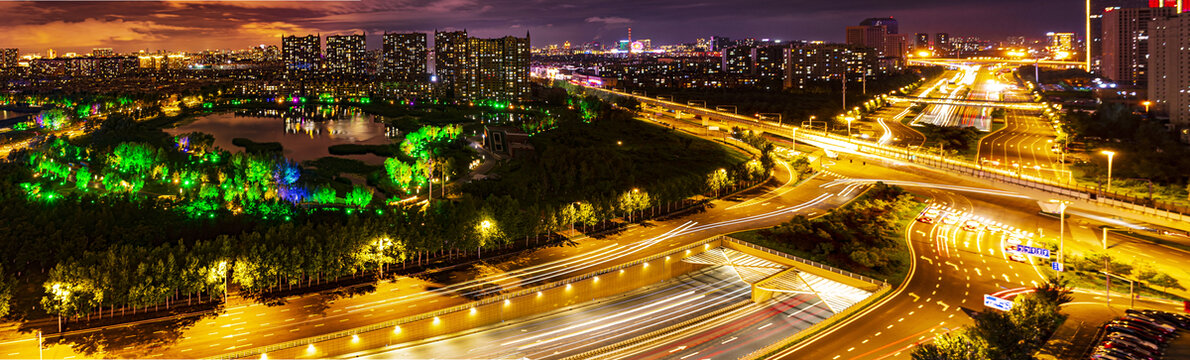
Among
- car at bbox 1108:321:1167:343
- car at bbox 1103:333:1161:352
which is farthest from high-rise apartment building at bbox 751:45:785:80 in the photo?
car at bbox 1103:333:1161:352

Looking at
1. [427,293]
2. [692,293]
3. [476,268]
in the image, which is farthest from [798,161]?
[427,293]

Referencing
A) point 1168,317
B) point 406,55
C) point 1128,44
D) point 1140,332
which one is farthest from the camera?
point 406,55

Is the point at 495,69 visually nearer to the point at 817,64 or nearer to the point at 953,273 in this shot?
the point at 817,64

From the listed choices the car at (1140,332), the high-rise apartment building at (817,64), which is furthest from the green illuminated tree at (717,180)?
the high-rise apartment building at (817,64)

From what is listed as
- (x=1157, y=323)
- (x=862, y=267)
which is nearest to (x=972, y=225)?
(x=862, y=267)

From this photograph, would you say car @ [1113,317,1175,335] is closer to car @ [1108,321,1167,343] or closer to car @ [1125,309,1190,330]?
car @ [1108,321,1167,343]

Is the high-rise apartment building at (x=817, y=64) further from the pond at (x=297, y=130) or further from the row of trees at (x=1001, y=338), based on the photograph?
the row of trees at (x=1001, y=338)
